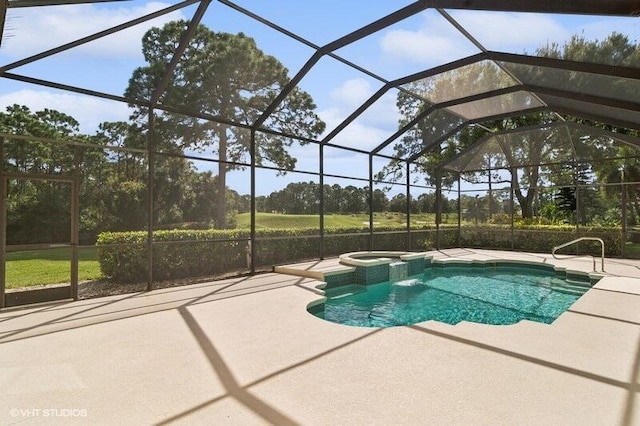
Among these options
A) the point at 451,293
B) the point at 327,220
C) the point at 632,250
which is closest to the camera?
the point at 451,293

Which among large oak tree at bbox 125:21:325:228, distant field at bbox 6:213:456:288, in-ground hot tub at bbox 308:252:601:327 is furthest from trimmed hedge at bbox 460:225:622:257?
large oak tree at bbox 125:21:325:228

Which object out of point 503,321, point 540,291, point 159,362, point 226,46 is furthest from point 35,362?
point 540,291

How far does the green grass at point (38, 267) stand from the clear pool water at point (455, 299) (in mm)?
4025

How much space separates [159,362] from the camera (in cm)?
304

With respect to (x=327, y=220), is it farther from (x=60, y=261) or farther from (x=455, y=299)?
(x=60, y=261)

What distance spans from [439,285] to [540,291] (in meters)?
1.97

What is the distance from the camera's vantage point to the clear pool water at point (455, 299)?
Answer: 574cm

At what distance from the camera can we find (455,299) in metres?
6.80

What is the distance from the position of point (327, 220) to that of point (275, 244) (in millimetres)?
2087

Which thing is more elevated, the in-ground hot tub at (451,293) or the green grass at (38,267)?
the green grass at (38,267)

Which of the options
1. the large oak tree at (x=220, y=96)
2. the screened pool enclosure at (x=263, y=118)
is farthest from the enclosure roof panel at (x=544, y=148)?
the large oak tree at (x=220, y=96)

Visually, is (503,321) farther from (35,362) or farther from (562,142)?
(562,142)

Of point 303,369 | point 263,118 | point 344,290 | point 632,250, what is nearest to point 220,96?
point 263,118

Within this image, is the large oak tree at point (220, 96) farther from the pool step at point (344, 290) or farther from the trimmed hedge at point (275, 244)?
the pool step at point (344, 290)
